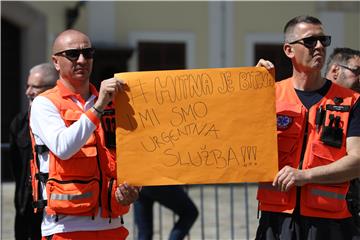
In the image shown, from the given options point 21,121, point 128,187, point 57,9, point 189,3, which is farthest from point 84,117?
point 189,3

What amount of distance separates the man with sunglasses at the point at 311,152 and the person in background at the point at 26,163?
6.24 ft

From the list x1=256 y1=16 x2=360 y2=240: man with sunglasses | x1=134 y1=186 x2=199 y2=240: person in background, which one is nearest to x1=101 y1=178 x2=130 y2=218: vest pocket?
x1=256 y1=16 x2=360 y2=240: man with sunglasses

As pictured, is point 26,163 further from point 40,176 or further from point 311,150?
point 311,150

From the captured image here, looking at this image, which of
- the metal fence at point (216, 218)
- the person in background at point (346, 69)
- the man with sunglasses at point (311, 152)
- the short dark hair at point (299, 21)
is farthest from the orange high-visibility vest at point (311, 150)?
the metal fence at point (216, 218)

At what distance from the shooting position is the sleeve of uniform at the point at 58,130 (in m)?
3.28

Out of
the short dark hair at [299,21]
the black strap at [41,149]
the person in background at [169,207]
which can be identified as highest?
the short dark hair at [299,21]

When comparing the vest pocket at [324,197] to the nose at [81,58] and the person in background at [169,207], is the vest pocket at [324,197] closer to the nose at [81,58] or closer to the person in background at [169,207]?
the nose at [81,58]

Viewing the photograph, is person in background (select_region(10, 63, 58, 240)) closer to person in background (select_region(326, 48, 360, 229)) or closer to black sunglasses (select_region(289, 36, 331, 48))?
person in background (select_region(326, 48, 360, 229))

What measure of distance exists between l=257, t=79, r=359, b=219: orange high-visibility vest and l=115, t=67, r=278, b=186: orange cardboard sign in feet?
0.24

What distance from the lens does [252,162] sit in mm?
3527

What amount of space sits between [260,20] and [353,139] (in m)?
11.7

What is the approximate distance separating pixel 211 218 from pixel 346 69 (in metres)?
5.65

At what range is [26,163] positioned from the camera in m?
4.88

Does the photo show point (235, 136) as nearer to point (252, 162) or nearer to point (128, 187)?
point (252, 162)
